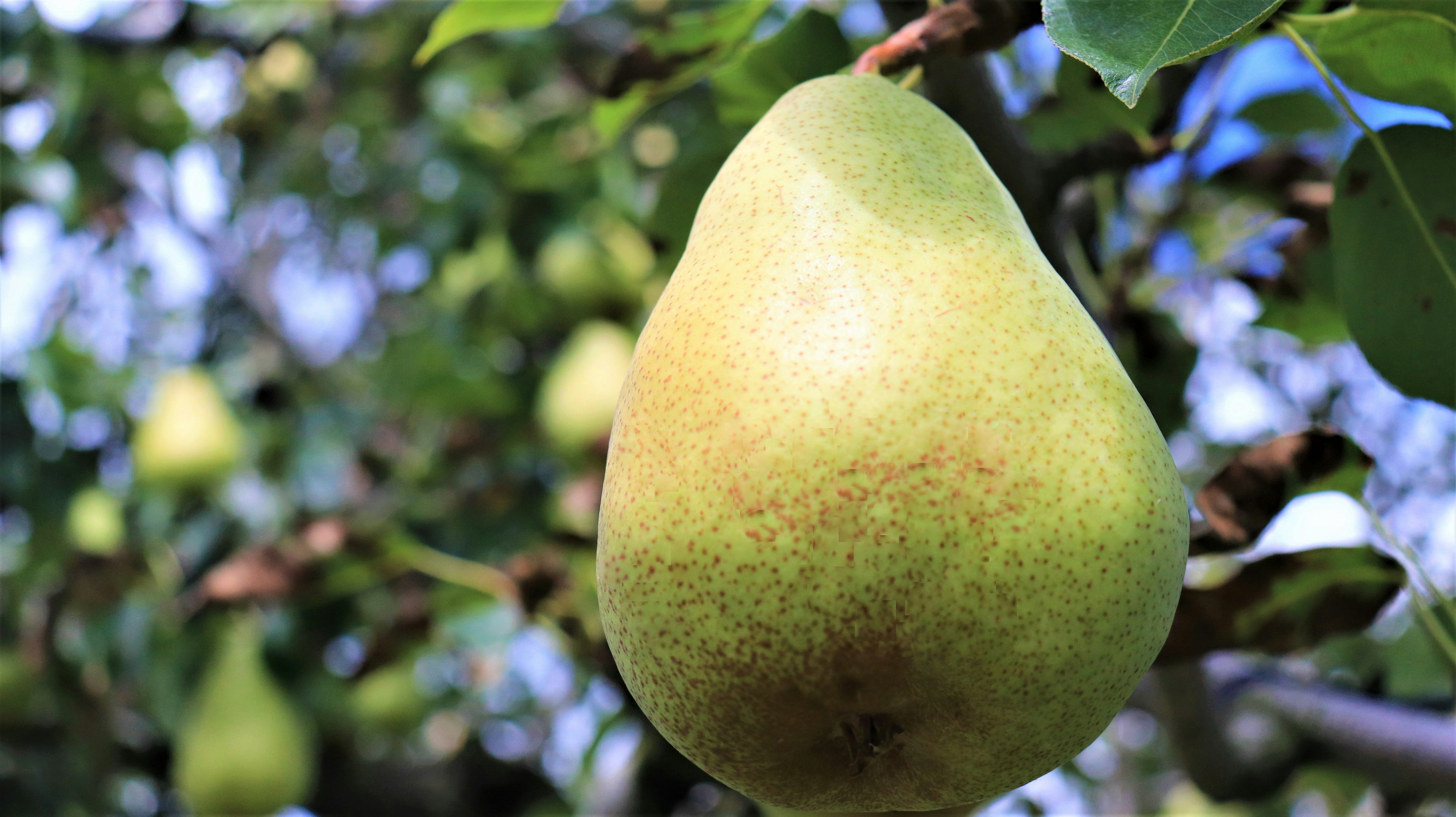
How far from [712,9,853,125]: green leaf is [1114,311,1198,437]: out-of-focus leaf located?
380mm

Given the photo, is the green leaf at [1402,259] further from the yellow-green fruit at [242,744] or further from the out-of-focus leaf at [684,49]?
the yellow-green fruit at [242,744]

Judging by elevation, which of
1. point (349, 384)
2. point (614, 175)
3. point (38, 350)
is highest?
point (614, 175)

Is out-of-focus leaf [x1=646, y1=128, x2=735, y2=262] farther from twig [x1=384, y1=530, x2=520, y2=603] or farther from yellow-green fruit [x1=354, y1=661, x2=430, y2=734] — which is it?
yellow-green fruit [x1=354, y1=661, x2=430, y2=734]

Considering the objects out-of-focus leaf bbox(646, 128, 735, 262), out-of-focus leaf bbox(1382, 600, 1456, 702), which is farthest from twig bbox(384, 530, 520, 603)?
out-of-focus leaf bbox(1382, 600, 1456, 702)

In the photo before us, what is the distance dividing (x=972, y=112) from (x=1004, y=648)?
463 millimetres

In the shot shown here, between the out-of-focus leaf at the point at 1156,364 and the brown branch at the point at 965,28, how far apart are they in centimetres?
42

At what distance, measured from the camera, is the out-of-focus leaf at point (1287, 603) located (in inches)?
34.6

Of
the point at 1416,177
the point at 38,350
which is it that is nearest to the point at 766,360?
the point at 1416,177

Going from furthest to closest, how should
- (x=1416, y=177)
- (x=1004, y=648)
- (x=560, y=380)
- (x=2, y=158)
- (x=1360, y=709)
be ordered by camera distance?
(x=2, y=158)
(x=560, y=380)
(x=1360, y=709)
(x=1416, y=177)
(x=1004, y=648)

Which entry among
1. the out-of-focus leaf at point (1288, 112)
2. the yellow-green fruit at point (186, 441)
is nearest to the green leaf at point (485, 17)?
the out-of-focus leaf at point (1288, 112)

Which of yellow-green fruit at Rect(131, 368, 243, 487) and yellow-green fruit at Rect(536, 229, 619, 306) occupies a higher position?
yellow-green fruit at Rect(536, 229, 619, 306)

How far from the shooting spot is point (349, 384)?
335 centimetres

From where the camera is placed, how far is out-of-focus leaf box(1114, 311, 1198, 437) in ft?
3.39

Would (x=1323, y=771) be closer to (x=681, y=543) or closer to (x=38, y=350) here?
(x=681, y=543)
